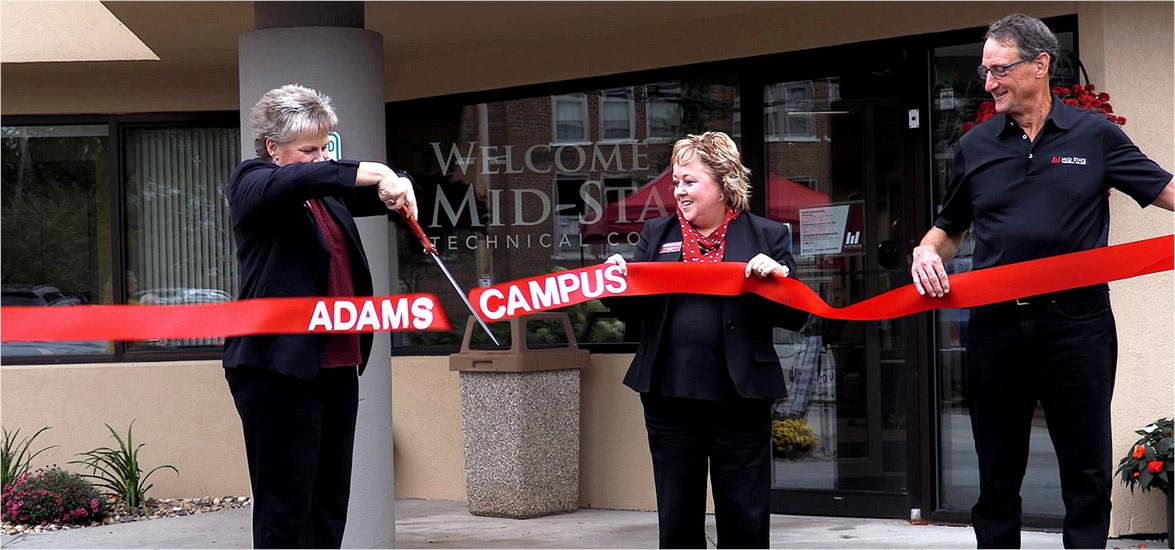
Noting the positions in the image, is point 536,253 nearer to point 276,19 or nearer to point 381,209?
point 276,19

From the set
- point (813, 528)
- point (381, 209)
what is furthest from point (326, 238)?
point (813, 528)

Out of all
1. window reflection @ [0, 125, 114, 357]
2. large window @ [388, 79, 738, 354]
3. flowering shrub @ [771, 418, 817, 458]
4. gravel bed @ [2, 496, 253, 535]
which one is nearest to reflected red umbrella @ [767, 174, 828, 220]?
large window @ [388, 79, 738, 354]

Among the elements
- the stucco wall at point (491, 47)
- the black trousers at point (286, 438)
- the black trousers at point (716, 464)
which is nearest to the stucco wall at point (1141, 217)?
the stucco wall at point (491, 47)

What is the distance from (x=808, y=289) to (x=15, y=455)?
6777 mm

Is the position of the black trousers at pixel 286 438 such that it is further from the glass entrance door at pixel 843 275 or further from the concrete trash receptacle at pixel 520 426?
the glass entrance door at pixel 843 275

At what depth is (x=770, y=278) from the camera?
4.52 metres

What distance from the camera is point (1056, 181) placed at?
13.4 ft

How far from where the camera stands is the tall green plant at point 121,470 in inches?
353

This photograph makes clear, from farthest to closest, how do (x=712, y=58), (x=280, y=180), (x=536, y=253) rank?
(x=536, y=253) → (x=712, y=58) → (x=280, y=180)

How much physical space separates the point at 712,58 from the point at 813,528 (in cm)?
283

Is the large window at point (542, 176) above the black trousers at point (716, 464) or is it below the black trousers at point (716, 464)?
above

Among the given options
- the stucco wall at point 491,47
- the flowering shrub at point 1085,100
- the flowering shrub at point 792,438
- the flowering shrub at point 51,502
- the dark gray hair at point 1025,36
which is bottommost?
the flowering shrub at point 51,502

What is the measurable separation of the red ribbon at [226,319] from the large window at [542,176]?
13.0ft

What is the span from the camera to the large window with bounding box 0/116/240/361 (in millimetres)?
9719
